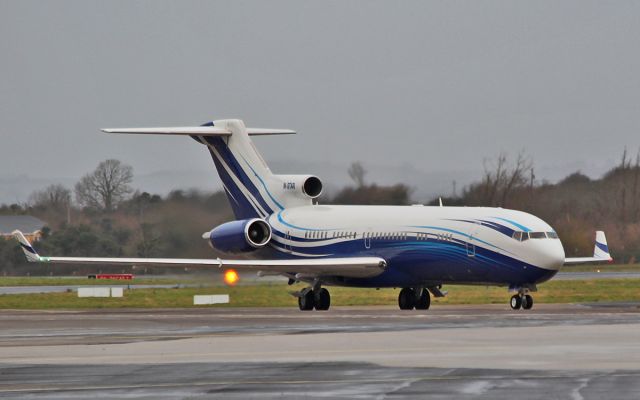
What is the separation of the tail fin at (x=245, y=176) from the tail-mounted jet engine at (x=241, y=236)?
5.52 feet

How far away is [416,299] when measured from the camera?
4662 centimetres

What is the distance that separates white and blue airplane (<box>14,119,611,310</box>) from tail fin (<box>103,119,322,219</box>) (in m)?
0.04

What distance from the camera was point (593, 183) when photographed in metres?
75.2

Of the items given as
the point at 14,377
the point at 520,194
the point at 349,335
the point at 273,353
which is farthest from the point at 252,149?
the point at 14,377

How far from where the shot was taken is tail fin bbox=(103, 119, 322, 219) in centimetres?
5022

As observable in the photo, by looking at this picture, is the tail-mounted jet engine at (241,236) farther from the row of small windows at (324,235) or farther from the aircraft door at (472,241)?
the aircraft door at (472,241)

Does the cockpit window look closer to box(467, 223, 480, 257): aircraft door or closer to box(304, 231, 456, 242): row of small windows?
box(467, 223, 480, 257): aircraft door

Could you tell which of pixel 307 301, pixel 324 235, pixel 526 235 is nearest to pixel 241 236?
pixel 324 235

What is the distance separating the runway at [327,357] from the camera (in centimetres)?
1680

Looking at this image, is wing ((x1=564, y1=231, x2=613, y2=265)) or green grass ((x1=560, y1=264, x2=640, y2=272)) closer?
wing ((x1=564, y1=231, x2=613, y2=265))

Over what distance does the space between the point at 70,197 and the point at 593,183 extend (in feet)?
100

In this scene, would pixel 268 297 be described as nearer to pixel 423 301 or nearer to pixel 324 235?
pixel 324 235

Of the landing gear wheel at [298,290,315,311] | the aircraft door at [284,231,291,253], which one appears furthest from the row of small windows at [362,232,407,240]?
the aircraft door at [284,231,291,253]

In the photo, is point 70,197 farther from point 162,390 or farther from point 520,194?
point 162,390
